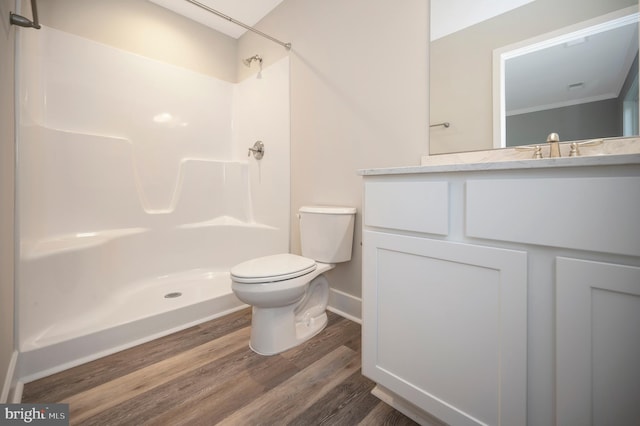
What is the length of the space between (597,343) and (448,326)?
0.99 feet

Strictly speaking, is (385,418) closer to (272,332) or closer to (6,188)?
(272,332)

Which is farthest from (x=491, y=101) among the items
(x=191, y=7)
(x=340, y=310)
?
(x=191, y=7)

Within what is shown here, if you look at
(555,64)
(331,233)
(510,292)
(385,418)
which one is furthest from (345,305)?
(555,64)

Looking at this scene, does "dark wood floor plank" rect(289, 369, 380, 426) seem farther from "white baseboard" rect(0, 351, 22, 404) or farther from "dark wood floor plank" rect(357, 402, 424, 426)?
"white baseboard" rect(0, 351, 22, 404)

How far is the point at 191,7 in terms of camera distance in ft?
7.04

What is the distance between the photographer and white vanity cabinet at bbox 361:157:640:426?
21.4 inches

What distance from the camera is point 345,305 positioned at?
1.73 metres

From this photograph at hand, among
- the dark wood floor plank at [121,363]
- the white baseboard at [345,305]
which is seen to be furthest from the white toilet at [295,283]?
the dark wood floor plank at [121,363]

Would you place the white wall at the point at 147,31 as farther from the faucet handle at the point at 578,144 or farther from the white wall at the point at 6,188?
the faucet handle at the point at 578,144

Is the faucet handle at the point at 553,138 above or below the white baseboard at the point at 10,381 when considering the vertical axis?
above

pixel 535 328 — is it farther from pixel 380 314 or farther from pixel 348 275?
pixel 348 275

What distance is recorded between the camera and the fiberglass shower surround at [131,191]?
1362mm

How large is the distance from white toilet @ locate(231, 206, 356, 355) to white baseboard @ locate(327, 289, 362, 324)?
0.12 metres

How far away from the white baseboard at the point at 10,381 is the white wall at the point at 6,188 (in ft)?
0.04
